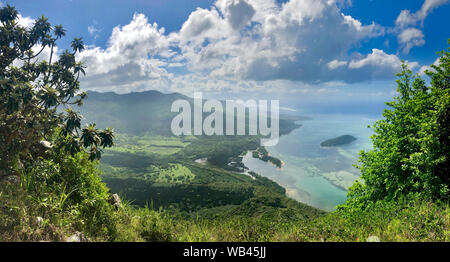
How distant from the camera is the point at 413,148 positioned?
9.62m

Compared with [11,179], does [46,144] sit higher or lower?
higher

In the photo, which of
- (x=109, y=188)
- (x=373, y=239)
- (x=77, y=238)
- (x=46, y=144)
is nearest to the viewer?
(x=373, y=239)

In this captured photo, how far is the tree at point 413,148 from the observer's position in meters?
8.09

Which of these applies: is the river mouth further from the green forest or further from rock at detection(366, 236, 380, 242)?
rock at detection(366, 236, 380, 242)

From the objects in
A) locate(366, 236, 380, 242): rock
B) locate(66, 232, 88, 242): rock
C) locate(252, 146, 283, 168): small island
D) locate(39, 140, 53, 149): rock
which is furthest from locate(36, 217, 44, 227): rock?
locate(252, 146, 283, 168): small island

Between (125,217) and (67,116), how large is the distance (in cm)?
567

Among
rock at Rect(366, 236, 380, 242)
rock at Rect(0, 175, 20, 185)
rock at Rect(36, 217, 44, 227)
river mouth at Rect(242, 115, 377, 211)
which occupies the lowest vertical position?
river mouth at Rect(242, 115, 377, 211)

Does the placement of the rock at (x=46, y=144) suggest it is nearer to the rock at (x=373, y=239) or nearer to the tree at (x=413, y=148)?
the rock at (x=373, y=239)

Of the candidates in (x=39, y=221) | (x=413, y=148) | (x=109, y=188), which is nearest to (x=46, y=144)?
(x=109, y=188)

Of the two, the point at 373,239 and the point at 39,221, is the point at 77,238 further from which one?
the point at 373,239

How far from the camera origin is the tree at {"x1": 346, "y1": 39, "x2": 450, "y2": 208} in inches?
319

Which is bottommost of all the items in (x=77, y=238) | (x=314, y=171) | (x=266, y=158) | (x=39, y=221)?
(x=314, y=171)

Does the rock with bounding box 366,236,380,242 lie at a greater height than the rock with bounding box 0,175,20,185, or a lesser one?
lesser
